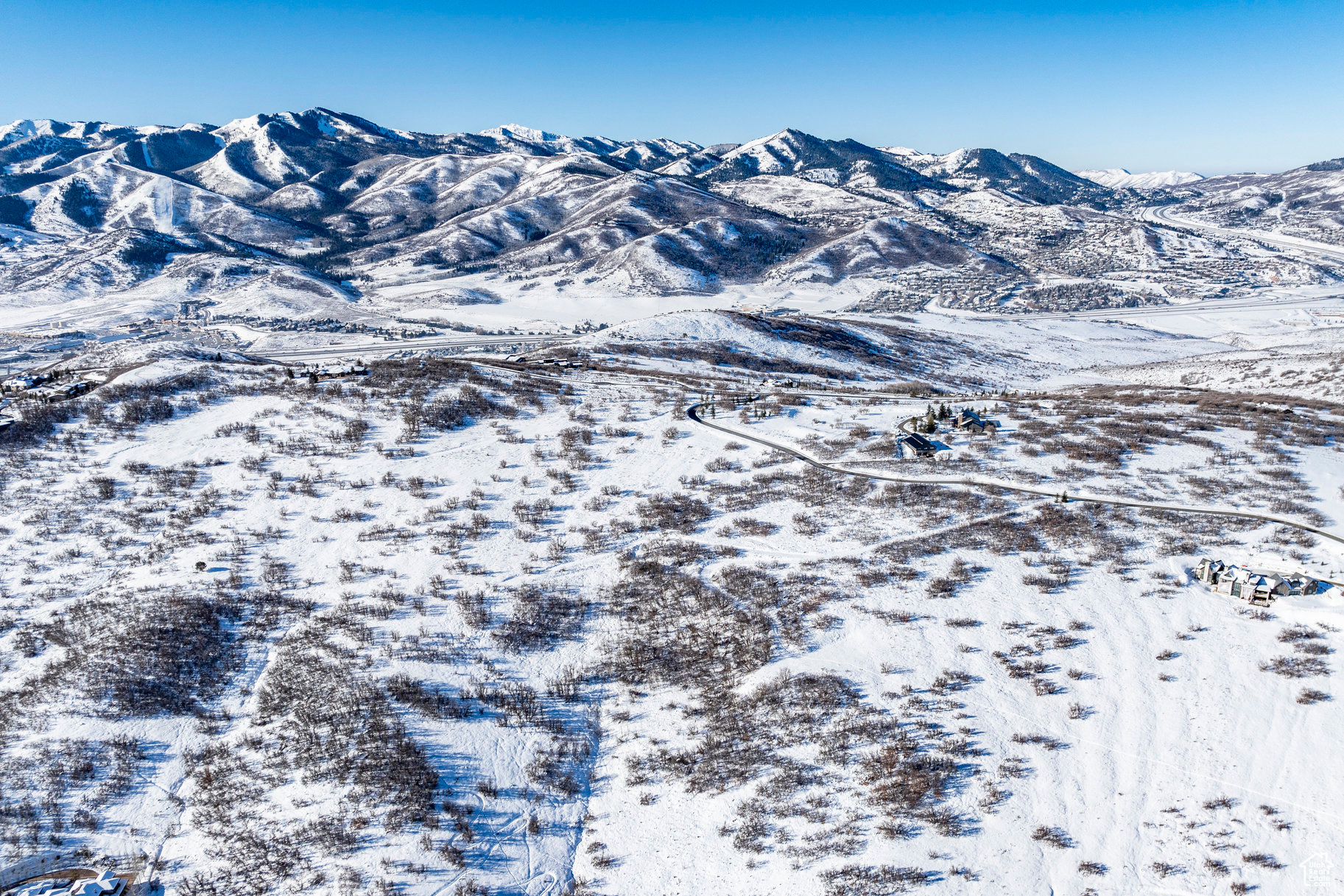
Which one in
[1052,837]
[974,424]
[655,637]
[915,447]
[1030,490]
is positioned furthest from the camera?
[974,424]

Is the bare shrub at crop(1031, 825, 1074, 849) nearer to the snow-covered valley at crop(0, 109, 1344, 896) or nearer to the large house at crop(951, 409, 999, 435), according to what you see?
the snow-covered valley at crop(0, 109, 1344, 896)

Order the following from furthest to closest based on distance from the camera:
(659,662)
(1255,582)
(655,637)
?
(655,637)
(659,662)
(1255,582)

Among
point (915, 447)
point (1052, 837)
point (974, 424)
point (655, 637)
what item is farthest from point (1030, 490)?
point (655, 637)

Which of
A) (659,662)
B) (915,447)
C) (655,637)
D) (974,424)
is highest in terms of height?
Answer: (974,424)

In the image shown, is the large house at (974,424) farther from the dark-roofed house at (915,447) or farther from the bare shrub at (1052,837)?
the bare shrub at (1052,837)

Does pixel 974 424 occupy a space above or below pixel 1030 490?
above

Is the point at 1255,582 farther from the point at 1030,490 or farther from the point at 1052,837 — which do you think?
the point at 1052,837

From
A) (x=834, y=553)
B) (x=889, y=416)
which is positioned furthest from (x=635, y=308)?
(x=834, y=553)
